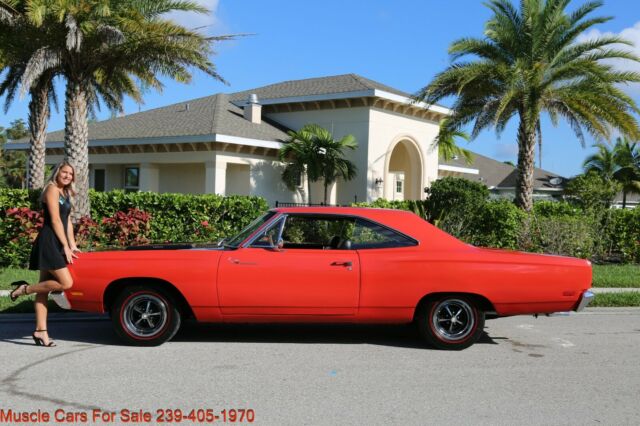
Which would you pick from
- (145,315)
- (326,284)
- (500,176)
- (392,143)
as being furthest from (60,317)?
(500,176)

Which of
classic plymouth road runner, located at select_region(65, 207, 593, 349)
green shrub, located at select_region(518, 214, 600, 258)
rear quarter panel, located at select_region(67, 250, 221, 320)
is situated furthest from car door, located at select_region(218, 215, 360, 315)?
green shrub, located at select_region(518, 214, 600, 258)

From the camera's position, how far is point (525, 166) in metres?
18.2

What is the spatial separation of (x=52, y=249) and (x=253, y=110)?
1918 cm

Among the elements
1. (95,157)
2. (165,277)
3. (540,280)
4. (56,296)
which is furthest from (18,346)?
(95,157)

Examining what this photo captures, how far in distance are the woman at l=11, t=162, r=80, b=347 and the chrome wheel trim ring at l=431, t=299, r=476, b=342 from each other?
12.7 ft

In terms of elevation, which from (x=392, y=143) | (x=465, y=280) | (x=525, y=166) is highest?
(x=392, y=143)

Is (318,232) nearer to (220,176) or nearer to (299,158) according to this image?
(220,176)

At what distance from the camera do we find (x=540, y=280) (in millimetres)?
6289

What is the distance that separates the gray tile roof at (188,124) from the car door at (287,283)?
15362mm

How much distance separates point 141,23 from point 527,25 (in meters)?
10.9

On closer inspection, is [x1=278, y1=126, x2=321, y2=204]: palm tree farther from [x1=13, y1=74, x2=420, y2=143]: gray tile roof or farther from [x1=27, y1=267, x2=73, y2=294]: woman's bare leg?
[x1=27, y1=267, x2=73, y2=294]: woman's bare leg

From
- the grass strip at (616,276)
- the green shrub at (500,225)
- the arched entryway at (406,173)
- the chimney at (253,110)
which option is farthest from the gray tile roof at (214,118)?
the grass strip at (616,276)

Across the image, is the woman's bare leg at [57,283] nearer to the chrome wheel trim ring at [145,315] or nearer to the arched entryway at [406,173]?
the chrome wheel trim ring at [145,315]

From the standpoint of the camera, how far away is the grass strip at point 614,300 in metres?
9.90
